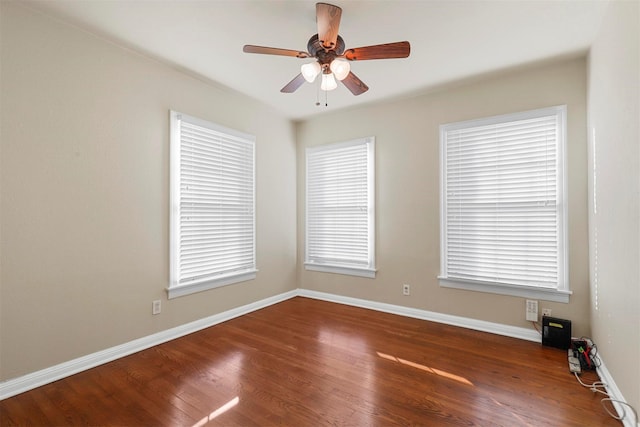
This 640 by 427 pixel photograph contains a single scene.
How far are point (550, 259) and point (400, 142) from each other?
200 centimetres

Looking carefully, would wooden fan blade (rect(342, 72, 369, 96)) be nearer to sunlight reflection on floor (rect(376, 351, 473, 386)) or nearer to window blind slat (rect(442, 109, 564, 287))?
window blind slat (rect(442, 109, 564, 287))

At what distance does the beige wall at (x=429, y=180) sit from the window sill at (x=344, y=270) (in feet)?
0.23

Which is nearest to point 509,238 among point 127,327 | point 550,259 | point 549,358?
point 550,259

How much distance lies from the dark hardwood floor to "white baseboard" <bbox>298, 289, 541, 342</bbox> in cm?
14

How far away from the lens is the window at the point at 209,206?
3.08 m

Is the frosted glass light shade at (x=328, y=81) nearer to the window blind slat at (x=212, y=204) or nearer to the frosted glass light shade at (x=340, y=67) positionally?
the frosted glass light shade at (x=340, y=67)

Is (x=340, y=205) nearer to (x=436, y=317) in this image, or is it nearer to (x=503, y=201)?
(x=436, y=317)

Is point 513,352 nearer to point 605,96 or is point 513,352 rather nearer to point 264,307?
point 605,96

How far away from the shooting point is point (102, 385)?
7.16 feet

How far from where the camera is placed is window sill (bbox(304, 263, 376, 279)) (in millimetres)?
3984

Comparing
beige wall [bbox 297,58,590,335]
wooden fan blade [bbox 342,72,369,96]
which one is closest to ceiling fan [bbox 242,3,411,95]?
wooden fan blade [bbox 342,72,369,96]

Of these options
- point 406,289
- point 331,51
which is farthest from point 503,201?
point 331,51

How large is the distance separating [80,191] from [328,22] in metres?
2.28

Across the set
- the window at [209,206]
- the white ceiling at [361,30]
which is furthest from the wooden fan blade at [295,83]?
the window at [209,206]
